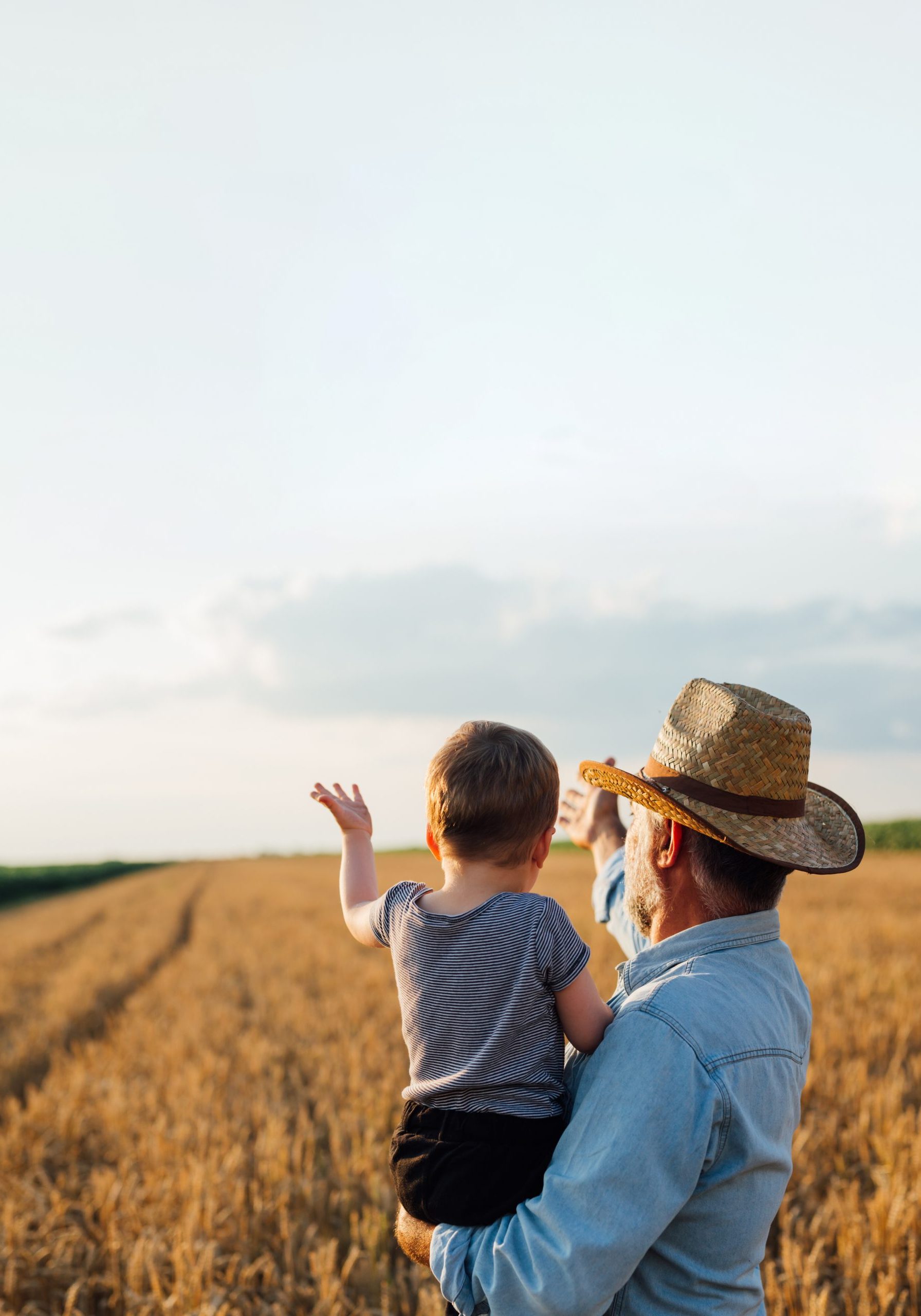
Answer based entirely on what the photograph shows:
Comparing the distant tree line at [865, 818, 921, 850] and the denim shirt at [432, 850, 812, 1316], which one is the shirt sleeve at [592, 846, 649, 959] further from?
the distant tree line at [865, 818, 921, 850]

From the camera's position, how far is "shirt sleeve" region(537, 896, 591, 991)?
1.88 meters

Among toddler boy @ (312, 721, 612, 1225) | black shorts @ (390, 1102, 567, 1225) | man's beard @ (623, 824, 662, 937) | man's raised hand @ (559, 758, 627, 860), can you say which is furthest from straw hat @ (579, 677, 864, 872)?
man's raised hand @ (559, 758, 627, 860)

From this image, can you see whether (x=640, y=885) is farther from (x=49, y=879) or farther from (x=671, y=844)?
(x=49, y=879)

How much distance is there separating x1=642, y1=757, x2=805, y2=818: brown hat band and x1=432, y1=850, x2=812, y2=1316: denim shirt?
0.21 metres

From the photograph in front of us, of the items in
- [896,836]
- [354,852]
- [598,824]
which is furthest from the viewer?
[896,836]

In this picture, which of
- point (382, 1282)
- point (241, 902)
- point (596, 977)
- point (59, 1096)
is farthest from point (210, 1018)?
point (241, 902)

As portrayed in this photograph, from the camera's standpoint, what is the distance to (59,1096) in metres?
6.71

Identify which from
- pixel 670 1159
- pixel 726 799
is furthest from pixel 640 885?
pixel 670 1159

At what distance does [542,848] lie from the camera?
6.94ft

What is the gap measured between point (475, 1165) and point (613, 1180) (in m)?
0.35

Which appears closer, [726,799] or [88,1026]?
[726,799]

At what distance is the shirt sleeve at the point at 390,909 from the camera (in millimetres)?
2105

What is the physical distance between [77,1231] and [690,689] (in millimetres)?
4149

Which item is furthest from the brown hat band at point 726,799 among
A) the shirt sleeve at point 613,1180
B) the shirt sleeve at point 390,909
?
the shirt sleeve at point 390,909
